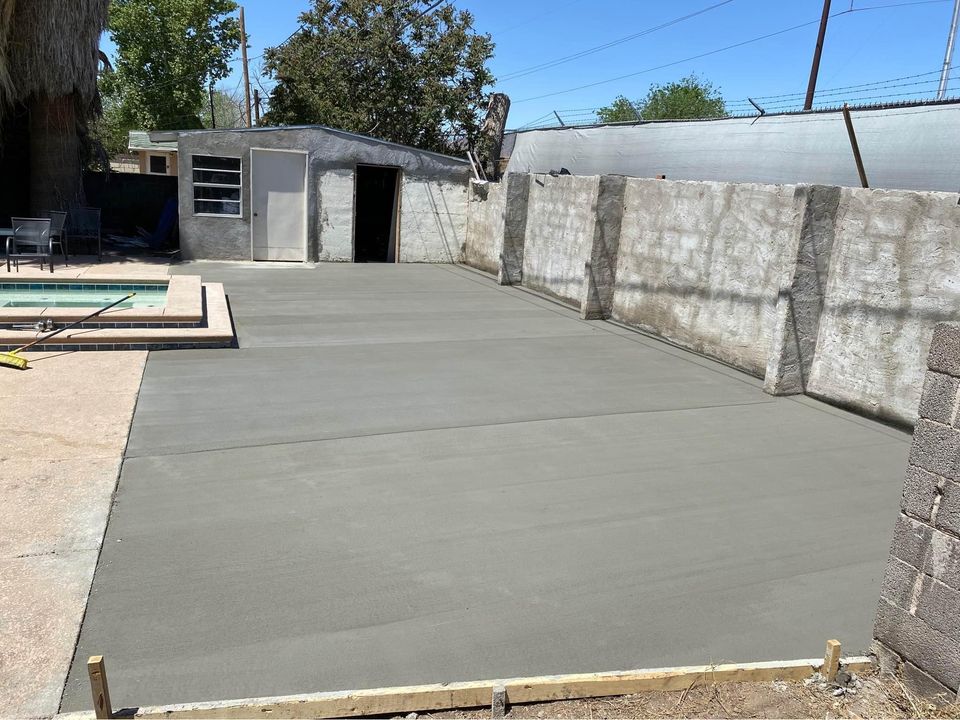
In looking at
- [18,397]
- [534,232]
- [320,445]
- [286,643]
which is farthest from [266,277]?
[286,643]

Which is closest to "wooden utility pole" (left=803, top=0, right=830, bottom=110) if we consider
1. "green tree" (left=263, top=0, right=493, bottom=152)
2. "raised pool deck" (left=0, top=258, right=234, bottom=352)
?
"green tree" (left=263, top=0, right=493, bottom=152)

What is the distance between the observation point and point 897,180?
9.87 meters

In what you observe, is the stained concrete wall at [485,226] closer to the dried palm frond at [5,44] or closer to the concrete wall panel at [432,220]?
the concrete wall panel at [432,220]

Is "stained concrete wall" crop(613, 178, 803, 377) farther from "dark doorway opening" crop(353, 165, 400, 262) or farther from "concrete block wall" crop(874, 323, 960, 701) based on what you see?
"dark doorway opening" crop(353, 165, 400, 262)

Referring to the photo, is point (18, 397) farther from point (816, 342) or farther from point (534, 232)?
point (534, 232)

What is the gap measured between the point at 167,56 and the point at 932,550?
3434cm

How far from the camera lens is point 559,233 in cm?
1237

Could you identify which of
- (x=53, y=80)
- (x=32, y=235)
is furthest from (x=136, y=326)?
(x=53, y=80)

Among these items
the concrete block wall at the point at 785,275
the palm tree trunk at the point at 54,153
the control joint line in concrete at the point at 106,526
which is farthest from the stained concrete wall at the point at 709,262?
the palm tree trunk at the point at 54,153

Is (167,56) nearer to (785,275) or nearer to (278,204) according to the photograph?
(278,204)

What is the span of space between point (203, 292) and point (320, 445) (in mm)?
5881

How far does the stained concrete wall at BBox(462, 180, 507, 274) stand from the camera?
14828 millimetres

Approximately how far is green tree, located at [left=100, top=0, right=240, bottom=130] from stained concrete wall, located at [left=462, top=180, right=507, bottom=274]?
20.1 m

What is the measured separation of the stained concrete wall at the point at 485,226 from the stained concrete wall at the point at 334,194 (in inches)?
12.4
